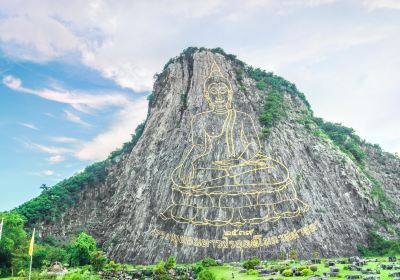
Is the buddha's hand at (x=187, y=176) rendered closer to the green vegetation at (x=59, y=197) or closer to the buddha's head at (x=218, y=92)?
the buddha's head at (x=218, y=92)

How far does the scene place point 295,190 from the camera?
4884 cm

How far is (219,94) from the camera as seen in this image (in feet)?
199

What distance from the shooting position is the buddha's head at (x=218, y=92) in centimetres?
5966

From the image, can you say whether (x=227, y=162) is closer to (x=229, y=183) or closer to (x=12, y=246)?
(x=229, y=183)

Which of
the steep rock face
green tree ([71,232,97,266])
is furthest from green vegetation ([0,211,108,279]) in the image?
the steep rock face

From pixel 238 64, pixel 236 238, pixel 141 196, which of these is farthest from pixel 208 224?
pixel 238 64

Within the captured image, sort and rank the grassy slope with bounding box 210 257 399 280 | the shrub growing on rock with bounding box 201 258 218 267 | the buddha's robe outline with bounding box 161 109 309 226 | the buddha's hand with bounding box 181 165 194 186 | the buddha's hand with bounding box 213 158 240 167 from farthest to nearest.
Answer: the buddha's hand with bounding box 213 158 240 167
the buddha's hand with bounding box 181 165 194 186
the buddha's robe outline with bounding box 161 109 309 226
the shrub growing on rock with bounding box 201 258 218 267
the grassy slope with bounding box 210 257 399 280

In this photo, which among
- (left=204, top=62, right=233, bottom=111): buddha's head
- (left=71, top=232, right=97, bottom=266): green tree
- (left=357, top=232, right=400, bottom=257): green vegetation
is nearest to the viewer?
(left=71, top=232, right=97, bottom=266): green tree

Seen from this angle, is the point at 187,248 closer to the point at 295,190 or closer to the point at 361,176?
the point at 295,190

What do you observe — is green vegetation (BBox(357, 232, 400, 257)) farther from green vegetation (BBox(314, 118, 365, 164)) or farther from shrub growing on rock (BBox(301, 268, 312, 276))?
green vegetation (BBox(314, 118, 365, 164))

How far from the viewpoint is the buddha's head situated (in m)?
59.7

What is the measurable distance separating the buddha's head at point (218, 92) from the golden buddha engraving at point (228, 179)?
44.3 inches

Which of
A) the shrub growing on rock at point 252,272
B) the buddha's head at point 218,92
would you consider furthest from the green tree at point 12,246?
the buddha's head at point 218,92

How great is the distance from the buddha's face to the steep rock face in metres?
1.62
